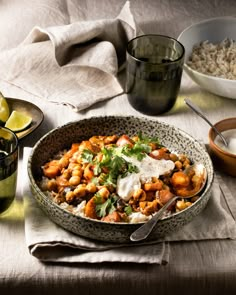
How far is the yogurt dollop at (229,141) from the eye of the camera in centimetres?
168

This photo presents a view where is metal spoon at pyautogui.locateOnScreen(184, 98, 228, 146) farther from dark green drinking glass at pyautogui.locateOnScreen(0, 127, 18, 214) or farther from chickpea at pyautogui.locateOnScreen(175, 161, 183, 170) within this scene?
dark green drinking glass at pyautogui.locateOnScreen(0, 127, 18, 214)

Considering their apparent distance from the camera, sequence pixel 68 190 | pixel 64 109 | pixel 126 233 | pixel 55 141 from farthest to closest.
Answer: pixel 64 109 → pixel 55 141 → pixel 68 190 → pixel 126 233

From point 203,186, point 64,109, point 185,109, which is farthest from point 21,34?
point 203,186

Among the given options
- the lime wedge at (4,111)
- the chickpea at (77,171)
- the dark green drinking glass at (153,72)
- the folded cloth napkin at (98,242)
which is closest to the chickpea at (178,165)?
the folded cloth napkin at (98,242)

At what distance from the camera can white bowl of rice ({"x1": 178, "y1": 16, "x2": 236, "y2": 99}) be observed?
1906 mm

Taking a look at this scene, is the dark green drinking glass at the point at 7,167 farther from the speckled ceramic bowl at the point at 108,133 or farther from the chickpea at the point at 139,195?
the chickpea at the point at 139,195

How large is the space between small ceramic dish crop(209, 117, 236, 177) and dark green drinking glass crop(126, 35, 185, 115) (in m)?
0.23

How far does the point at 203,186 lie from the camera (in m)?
1.48

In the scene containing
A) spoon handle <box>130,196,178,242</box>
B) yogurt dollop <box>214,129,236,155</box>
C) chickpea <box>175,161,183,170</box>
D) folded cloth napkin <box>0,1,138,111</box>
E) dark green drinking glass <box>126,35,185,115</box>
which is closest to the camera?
spoon handle <box>130,196,178,242</box>

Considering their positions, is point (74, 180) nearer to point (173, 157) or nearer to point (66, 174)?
point (66, 174)

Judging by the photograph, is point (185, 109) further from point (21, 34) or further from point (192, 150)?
point (21, 34)

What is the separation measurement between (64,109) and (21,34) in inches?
20.3

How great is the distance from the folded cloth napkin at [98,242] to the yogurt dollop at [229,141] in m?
0.25

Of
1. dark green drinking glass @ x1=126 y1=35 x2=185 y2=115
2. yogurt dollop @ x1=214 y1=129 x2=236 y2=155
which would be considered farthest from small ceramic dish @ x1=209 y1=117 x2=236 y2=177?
dark green drinking glass @ x1=126 y1=35 x2=185 y2=115
